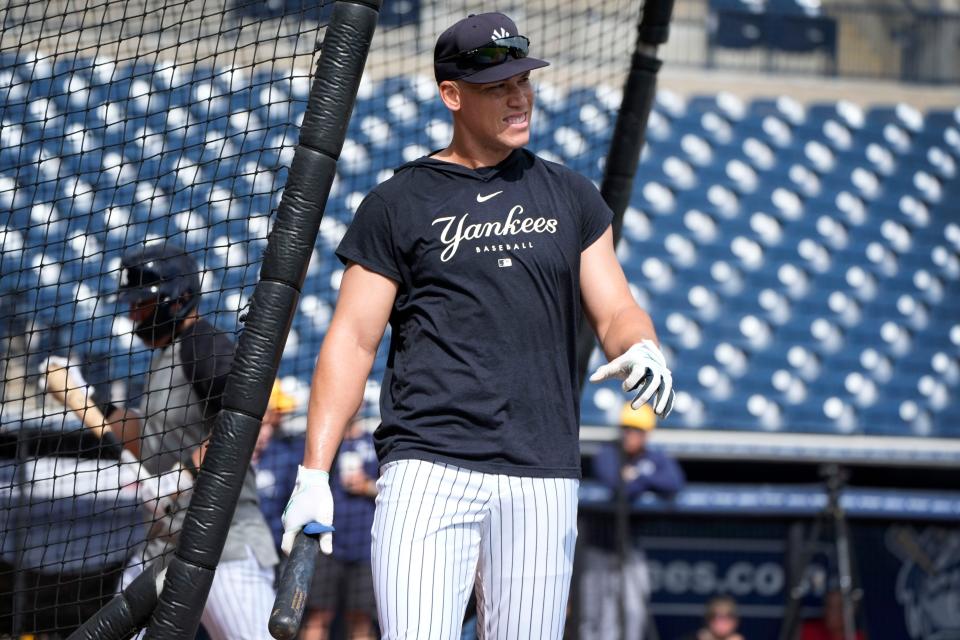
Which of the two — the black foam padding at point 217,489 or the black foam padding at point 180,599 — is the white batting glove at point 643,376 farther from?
the black foam padding at point 180,599

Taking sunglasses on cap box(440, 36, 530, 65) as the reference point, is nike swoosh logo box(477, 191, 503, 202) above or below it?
below

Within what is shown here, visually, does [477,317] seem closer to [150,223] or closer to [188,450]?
[188,450]

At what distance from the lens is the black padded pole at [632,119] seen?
3742 mm

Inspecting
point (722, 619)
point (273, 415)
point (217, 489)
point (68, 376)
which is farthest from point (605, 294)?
point (722, 619)

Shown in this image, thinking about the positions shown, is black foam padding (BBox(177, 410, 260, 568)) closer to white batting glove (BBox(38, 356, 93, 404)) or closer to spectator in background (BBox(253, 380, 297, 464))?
white batting glove (BBox(38, 356, 93, 404))

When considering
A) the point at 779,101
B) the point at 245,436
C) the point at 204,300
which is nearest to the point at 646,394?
the point at 245,436

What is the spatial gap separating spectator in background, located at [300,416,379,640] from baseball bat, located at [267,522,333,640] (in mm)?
2931

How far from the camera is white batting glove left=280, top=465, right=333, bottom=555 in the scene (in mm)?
2283

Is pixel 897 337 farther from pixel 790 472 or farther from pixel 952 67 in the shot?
pixel 952 67

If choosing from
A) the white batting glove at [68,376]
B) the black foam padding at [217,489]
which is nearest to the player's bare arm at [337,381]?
the black foam padding at [217,489]

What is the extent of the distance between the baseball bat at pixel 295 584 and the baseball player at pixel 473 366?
5 centimetres

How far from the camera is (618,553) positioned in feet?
22.0

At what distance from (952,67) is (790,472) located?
6316 millimetres

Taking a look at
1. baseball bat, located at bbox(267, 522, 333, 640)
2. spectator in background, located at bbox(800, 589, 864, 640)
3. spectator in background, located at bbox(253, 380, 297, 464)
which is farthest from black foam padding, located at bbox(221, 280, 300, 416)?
spectator in background, located at bbox(800, 589, 864, 640)
